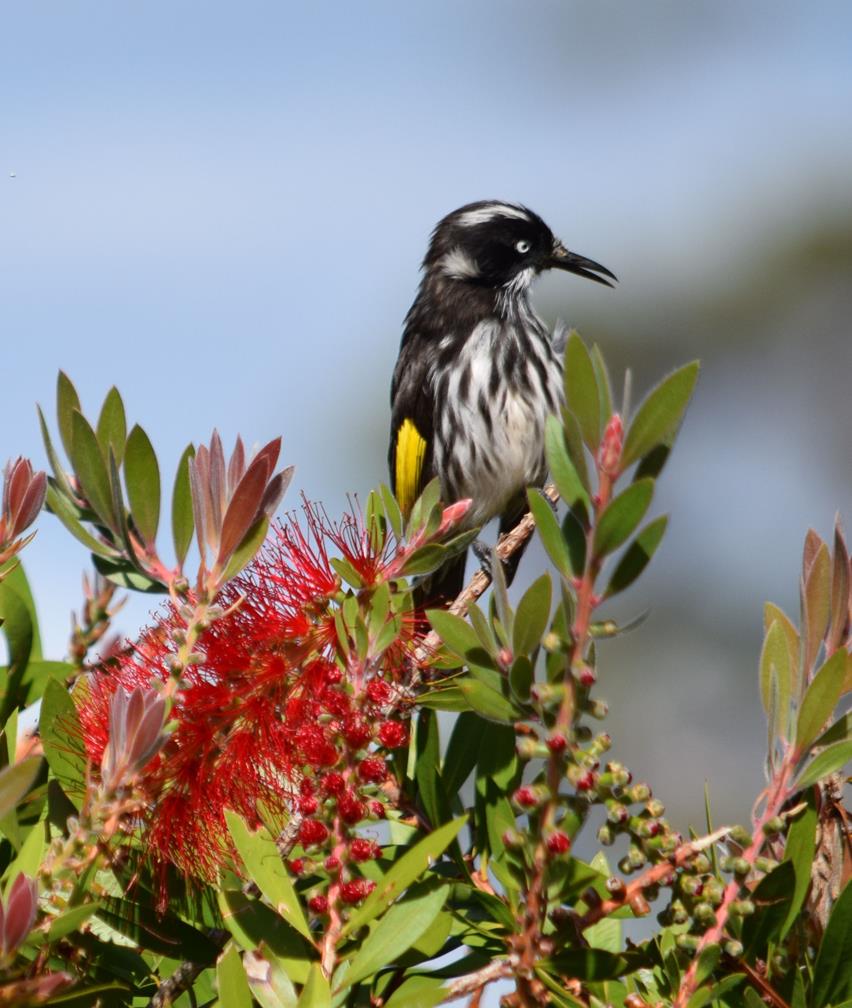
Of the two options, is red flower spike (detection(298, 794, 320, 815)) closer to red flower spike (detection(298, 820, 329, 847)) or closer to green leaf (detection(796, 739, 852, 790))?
red flower spike (detection(298, 820, 329, 847))

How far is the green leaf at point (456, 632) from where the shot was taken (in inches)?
37.4

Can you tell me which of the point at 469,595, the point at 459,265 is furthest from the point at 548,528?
the point at 459,265

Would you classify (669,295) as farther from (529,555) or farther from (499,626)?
(499,626)

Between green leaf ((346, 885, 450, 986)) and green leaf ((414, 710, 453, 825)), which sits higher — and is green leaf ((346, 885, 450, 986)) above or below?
below

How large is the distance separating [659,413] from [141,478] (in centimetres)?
53

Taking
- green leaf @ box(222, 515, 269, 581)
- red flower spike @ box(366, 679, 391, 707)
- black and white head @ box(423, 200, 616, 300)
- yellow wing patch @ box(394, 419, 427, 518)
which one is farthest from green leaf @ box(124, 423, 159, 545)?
black and white head @ box(423, 200, 616, 300)

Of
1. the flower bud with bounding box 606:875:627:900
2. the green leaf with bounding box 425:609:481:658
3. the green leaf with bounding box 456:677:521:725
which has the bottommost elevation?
the flower bud with bounding box 606:875:627:900

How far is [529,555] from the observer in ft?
29.8

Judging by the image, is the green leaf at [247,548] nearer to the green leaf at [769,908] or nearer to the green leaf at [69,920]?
the green leaf at [69,920]

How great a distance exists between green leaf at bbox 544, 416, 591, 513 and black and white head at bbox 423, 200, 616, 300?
13.0 ft

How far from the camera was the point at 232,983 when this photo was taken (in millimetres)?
843

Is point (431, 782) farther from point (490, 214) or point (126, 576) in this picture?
point (490, 214)

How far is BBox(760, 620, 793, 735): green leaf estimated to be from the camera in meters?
0.97

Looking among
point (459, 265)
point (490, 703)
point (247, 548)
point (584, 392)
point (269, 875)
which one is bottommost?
point (269, 875)
